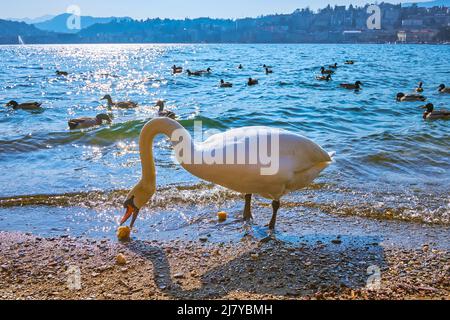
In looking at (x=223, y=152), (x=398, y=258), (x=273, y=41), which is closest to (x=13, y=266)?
(x=223, y=152)

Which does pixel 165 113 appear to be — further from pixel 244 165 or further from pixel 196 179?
pixel 244 165

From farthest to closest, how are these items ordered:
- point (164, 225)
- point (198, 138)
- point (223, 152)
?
point (198, 138) → point (164, 225) → point (223, 152)

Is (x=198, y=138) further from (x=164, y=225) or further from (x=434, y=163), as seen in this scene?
(x=164, y=225)

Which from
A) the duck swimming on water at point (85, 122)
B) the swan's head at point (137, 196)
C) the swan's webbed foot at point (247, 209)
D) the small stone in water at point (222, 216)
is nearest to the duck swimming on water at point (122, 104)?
the duck swimming on water at point (85, 122)

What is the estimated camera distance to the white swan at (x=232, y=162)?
16.4 ft

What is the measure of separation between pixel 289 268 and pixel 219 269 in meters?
0.68

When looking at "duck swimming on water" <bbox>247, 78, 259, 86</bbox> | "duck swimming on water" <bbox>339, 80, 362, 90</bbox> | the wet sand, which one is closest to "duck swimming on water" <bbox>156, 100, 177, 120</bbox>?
"duck swimming on water" <bbox>247, 78, 259, 86</bbox>

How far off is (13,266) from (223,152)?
240cm

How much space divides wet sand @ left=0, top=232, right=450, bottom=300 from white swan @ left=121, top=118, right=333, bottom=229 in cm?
55

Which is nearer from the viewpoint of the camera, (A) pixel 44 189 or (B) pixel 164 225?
(B) pixel 164 225

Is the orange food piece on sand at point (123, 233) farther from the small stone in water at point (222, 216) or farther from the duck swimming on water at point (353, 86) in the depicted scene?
the duck swimming on water at point (353, 86)

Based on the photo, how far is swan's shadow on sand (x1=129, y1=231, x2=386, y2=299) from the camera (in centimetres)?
420

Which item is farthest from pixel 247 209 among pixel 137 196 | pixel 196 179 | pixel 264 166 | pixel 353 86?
pixel 353 86
